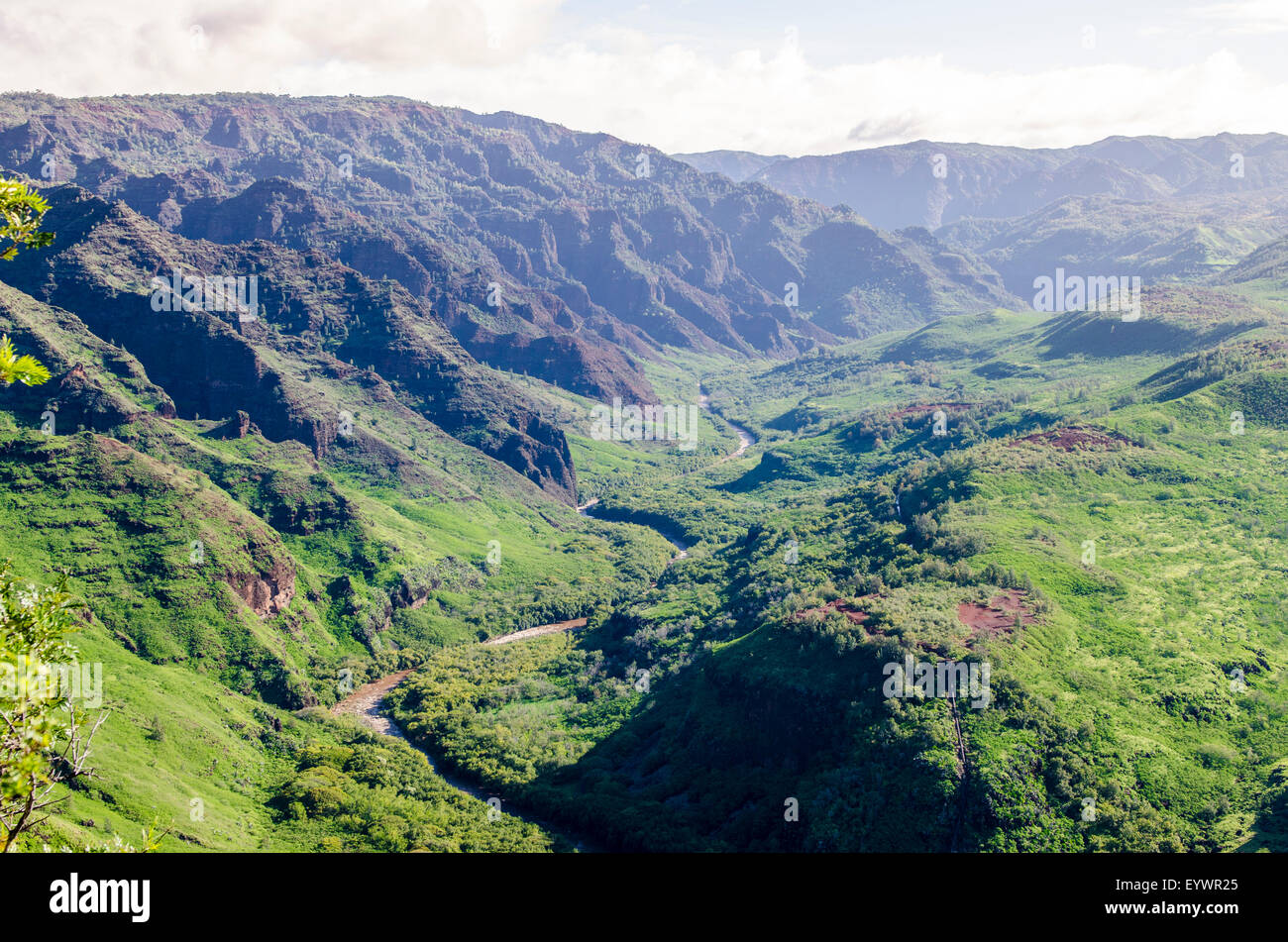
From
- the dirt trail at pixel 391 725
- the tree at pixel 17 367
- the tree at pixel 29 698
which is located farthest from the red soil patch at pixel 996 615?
the tree at pixel 17 367

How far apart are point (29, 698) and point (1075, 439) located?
16090cm

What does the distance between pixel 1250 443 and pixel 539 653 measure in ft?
407

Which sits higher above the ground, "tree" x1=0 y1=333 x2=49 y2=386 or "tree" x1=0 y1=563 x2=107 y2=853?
"tree" x1=0 y1=333 x2=49 y2=386

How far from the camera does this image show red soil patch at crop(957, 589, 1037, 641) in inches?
3553

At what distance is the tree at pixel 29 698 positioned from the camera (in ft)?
58.5

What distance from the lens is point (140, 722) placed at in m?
99.9

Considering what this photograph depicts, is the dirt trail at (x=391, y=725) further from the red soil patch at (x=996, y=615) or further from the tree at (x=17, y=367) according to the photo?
the tree at (x=17, y=367)

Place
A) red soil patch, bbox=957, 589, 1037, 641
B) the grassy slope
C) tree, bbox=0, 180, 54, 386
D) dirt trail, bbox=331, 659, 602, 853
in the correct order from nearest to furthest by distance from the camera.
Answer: tree, bbox=0, 180, 54, 386, the grassy slope, red soil patch, bbox=957, 589, 1037, 641, dirt trail, bbox=331, 659, 602, 853

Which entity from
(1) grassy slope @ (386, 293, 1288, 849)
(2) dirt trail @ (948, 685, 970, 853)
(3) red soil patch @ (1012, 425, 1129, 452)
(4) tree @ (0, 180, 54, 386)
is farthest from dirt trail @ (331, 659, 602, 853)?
(3) red soil patch @ (1012, 425, 1129, 452)

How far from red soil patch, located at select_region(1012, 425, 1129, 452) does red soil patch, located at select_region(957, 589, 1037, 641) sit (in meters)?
60.0

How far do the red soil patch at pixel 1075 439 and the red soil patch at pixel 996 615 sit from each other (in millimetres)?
60000

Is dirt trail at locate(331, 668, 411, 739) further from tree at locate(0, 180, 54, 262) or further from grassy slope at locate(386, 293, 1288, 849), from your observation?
tree at locate(0, 180, 54, 262)

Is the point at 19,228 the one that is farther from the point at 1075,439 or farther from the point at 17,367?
the point at 1075,439
